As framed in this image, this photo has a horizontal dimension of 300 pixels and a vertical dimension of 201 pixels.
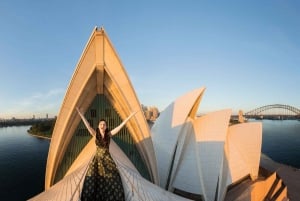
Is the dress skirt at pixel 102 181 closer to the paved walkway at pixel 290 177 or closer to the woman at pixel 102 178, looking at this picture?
the woman at pixel 102 178

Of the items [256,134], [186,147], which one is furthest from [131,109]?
[256,134]

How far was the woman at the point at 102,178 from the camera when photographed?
26.5ft

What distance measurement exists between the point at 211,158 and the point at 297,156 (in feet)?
126

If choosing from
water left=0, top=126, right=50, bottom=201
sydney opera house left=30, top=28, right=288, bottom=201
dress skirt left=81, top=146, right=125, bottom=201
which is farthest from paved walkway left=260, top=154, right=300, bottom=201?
water left=0, top=126, right=50, bottom=201

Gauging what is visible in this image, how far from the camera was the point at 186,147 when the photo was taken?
68.3 ft

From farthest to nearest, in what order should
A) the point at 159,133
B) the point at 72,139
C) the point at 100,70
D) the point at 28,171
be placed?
1. the point at 28,171
2. the point at 159,133
3. the point at 72,139
4. the point at 100,70

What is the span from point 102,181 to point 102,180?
0.11 feet

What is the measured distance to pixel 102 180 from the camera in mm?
8297

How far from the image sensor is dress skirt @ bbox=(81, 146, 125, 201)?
26.7 ft

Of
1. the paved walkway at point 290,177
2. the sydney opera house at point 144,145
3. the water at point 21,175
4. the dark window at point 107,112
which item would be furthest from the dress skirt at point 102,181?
the water at point 21,175

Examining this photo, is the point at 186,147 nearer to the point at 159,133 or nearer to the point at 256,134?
the point at 159,133

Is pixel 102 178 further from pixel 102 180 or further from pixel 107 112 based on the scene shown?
pixel 107 112

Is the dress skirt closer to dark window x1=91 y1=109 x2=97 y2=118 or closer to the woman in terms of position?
the woman

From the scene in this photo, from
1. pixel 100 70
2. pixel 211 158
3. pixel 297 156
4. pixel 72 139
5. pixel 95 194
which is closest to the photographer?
pixel 95 194
